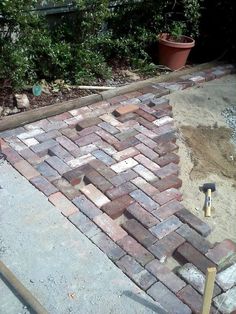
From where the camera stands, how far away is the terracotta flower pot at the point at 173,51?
6161 millimetres

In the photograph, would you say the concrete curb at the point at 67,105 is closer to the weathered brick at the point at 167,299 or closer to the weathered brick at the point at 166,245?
the weathered brick at the point at 166,245

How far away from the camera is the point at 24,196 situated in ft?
12.0

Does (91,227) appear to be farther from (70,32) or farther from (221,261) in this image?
(70,32)

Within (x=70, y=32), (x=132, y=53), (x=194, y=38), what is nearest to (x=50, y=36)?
(x=70, y=32)

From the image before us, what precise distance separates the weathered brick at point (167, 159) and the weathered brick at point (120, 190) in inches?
18.3

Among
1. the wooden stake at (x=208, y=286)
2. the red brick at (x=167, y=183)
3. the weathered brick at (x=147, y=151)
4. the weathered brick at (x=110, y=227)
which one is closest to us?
the wooden stake at (x=208, y=286)

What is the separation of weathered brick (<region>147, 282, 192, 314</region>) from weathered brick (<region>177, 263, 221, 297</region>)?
0.56 feet

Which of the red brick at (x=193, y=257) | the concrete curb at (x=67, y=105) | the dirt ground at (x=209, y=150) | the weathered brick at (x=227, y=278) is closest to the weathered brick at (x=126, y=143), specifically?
the dirt ground at (x=209, y=150)

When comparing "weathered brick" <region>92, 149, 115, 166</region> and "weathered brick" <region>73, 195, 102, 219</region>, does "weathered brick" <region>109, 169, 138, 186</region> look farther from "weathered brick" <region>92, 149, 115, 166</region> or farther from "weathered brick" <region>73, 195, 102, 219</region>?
"weathered brick" <region>73, 195, 102, 219</region>

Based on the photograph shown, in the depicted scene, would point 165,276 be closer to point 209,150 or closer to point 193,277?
point 193,277

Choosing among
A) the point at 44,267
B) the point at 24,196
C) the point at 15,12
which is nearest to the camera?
the point at 44,267

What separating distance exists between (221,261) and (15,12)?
3.18m

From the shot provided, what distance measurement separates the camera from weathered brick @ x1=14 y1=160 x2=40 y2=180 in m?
3.89

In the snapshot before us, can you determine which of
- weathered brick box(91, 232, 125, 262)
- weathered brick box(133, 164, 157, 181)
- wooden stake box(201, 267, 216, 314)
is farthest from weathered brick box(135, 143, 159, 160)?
wooden stake box(201, 267, 216, 314)
